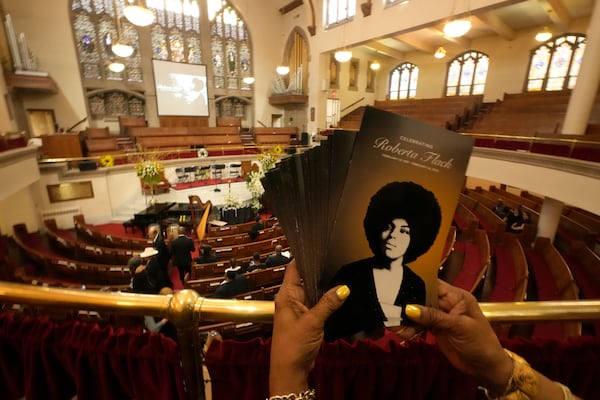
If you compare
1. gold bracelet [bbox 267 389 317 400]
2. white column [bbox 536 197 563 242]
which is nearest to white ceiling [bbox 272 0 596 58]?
white column [bbox 536 197 563 242]

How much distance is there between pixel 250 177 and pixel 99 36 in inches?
428

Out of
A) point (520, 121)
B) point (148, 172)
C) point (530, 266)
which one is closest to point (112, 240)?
point (148, 172)

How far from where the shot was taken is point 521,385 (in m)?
0.70

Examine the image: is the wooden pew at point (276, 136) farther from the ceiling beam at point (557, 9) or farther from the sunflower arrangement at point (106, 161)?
the ceiling beam at point (557, 9)

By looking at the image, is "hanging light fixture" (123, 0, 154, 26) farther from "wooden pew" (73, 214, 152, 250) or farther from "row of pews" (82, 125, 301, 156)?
"row of pews" (82, 125, 301, 156)

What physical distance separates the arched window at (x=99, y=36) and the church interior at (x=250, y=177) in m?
0.08

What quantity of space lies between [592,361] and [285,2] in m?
18.7

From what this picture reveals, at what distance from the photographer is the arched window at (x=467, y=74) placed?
541 inches

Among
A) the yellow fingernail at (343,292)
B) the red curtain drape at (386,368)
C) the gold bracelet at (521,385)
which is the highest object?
the yellow fingernail at (343,292)

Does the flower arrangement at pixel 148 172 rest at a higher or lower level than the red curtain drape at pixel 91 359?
lower

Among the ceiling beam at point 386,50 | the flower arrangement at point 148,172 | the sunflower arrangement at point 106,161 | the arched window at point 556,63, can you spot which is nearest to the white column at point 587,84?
the arched window at point 556,63

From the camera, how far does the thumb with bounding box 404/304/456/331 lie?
641 mm

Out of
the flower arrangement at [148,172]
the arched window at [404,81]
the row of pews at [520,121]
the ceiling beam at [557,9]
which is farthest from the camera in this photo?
the arched window at [404,81]

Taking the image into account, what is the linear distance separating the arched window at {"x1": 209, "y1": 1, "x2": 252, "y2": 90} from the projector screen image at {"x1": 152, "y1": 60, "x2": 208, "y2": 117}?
1090 millimetres
